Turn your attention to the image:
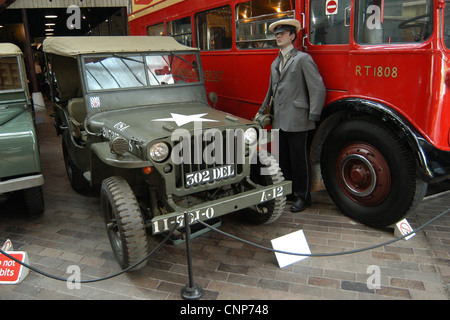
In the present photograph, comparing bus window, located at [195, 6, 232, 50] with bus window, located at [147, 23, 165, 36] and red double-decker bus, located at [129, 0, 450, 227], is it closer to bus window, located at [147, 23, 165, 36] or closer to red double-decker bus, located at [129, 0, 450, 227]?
red double-decker bus, located at [129, 0, 450, 227]

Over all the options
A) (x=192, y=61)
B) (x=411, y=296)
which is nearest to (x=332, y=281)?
(x=411, y=296)

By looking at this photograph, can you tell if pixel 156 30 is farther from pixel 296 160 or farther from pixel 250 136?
pixel 250 136

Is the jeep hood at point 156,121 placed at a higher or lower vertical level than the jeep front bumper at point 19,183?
higher

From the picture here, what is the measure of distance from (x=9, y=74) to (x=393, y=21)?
4426 mm

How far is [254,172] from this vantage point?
3.72 m

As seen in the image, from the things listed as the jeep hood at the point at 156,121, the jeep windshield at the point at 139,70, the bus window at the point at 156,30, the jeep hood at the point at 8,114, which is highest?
the bus window at the point at 156,30

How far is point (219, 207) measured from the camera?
2930mm

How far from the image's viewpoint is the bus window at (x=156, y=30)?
22.3ft

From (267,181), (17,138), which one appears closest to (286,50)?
(267,181)

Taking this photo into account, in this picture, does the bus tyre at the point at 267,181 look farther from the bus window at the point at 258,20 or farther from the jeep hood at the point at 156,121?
the bus window at the point at 258,20

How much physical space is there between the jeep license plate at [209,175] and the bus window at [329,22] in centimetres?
169

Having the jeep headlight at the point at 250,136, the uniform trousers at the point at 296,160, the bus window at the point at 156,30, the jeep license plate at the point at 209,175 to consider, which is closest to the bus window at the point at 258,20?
the uniform trousers at the point at 296,160

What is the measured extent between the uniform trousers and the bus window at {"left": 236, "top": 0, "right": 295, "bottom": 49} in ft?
3.76

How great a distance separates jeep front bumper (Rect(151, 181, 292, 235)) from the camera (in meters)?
2.70
